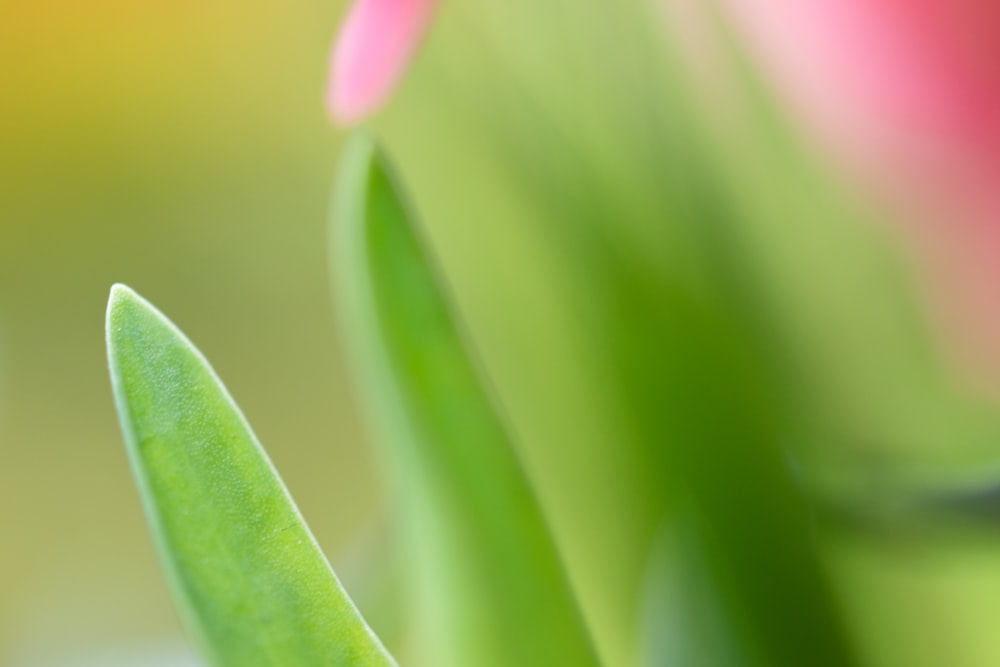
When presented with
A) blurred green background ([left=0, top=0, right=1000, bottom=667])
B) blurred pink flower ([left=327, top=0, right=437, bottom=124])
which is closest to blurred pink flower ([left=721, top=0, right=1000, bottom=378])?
blurred pink flower ([left=327, top=0, right=437, bottom=124])

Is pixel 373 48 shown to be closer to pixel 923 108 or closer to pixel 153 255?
pixel 923 108

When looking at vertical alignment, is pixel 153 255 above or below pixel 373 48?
above

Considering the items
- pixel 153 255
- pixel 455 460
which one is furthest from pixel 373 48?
pixel 153 255

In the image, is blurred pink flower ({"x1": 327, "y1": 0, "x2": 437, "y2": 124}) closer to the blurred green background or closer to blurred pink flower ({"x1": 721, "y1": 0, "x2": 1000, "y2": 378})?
blurred pink flower ({"x1": 721, "y1": 0, "x2": 1000, "y2": 378})

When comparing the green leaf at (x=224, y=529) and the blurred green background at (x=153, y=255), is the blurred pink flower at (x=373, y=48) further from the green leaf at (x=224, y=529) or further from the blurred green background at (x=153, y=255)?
the blurred green background at (x=153, y=255)

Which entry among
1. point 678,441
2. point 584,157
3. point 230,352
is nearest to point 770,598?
point 678,441
